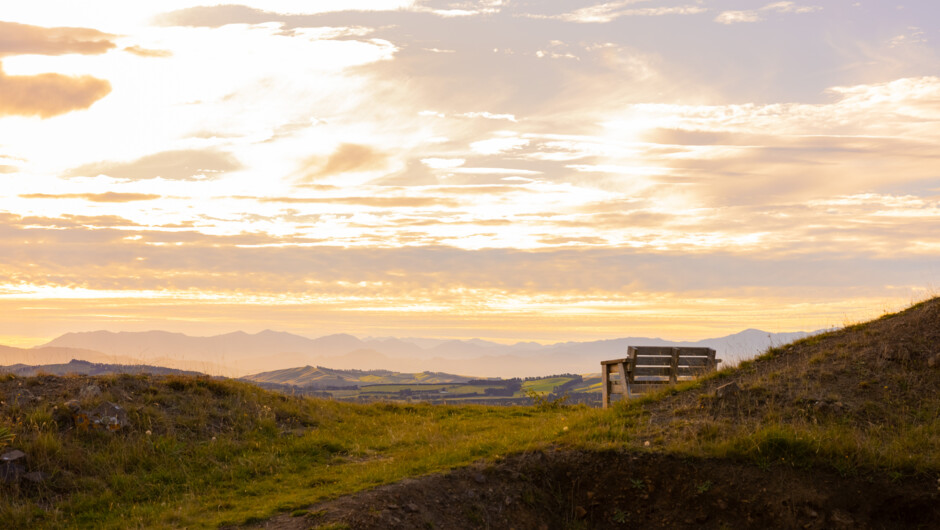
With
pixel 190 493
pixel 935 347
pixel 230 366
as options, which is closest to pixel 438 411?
pixel 230 366

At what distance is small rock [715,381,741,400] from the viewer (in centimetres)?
1455

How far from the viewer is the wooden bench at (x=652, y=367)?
18.9 m

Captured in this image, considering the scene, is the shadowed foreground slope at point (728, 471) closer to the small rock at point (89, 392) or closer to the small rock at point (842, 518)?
the small rock at point (842, 518)

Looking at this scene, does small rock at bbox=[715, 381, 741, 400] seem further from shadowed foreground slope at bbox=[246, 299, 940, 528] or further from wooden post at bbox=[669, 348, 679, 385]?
wooden post at bbox=[669, 348, 679, 385]

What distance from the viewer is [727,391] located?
47.9ft

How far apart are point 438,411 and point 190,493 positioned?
35.2 feet

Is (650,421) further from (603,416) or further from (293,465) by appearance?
(293,465)

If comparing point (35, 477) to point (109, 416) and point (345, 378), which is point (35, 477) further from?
point (345, 378)

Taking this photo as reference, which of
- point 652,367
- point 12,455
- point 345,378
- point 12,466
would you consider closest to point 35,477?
point 12,466

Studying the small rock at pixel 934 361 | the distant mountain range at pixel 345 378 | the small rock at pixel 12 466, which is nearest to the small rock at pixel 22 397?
the small rock at pixel 12 466

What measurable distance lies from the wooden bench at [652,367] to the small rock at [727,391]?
148 inches

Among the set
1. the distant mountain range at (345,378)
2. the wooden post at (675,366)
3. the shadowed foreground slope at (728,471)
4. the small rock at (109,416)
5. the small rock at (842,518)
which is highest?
the wooden post at (675,366)

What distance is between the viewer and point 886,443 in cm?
1221

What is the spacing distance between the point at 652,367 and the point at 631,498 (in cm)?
764
